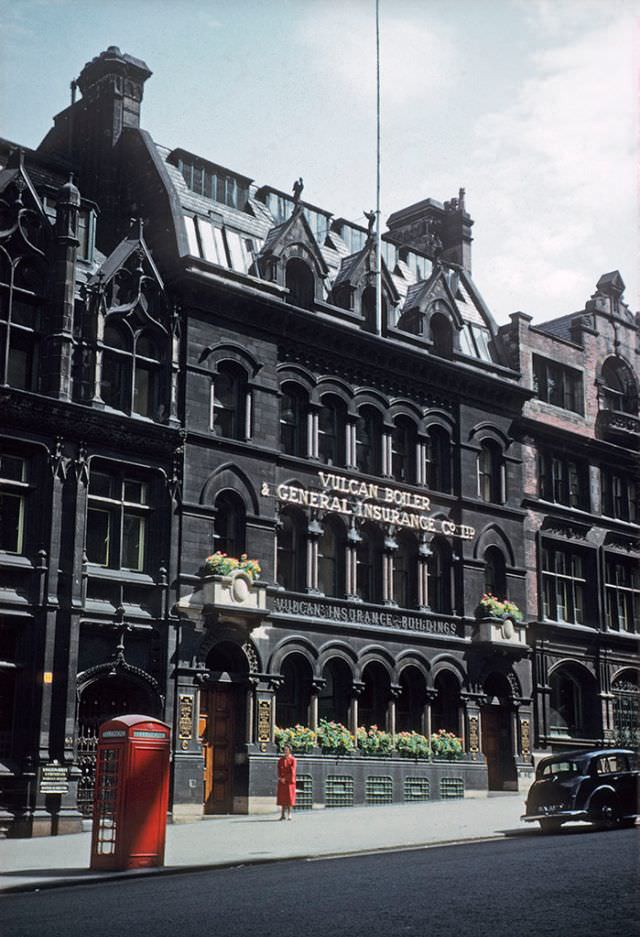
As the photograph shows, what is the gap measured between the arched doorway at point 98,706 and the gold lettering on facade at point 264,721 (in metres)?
3.12

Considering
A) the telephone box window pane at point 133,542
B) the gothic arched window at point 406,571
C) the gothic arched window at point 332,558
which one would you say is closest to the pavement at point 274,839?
the gothic arched window at point 332,558

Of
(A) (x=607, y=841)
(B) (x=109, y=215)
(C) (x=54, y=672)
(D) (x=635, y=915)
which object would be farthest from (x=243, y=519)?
(D) (x=635, y=915)

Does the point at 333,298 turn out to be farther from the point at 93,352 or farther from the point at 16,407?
the point at 16,407

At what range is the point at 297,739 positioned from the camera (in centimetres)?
3206

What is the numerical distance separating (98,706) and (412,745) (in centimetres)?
994

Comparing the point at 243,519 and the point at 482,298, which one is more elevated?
the point at 482,298

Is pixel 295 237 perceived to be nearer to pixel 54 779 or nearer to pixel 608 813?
pixel 54 779

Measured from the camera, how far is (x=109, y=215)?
34.5m

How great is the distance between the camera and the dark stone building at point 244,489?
28.6m

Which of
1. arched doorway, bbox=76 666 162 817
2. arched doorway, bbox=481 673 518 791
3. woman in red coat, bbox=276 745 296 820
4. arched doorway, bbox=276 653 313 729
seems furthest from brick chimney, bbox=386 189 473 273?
woman in red coat, bbox=276 745 296 820

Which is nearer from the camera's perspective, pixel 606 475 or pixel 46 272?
pixel 46 272

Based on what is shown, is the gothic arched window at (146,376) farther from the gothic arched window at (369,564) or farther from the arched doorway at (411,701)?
the arched doorway at (411,701)

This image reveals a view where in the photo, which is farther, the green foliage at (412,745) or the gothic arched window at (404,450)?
the gothic arched window at (404,450)

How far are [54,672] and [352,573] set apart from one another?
1029cm
